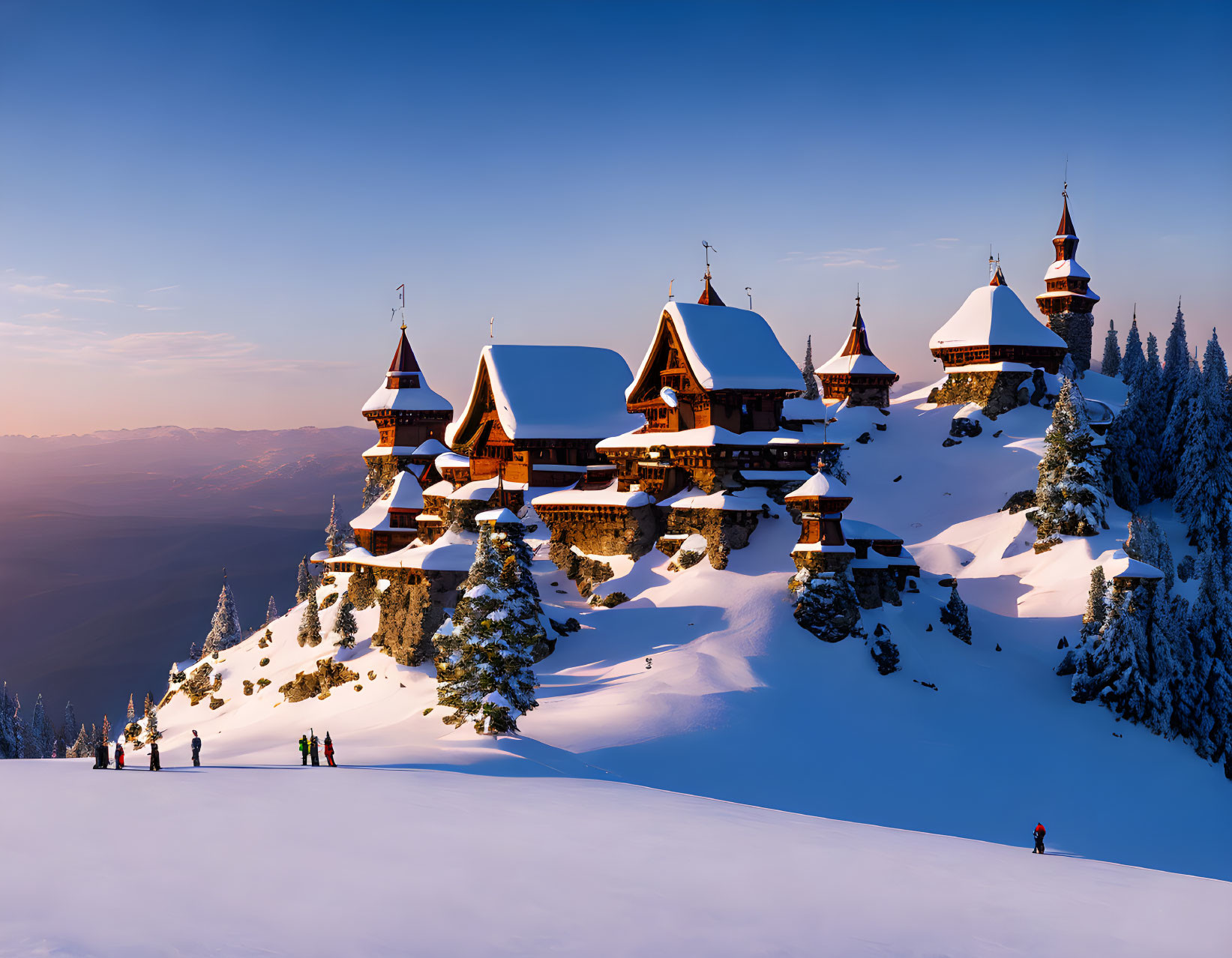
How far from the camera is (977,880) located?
16.2 meters

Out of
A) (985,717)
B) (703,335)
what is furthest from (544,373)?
(985,717)

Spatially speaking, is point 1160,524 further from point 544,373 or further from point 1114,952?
point 1114,952

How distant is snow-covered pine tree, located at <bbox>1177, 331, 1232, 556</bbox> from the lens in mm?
52094

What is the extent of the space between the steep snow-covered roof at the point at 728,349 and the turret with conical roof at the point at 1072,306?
31.8 m

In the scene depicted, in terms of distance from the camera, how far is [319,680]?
154 ft

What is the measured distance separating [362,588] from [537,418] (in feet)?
43.6

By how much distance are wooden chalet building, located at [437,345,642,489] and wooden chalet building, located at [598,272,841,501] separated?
189 inches

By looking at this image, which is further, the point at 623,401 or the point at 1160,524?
the point at 623,401

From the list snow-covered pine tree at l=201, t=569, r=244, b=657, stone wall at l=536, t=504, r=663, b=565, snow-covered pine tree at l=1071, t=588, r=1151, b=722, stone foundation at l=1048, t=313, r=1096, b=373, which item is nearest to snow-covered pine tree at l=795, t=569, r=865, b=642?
snow-covered pine tree at l=1071, t=588, r=1151, b=722

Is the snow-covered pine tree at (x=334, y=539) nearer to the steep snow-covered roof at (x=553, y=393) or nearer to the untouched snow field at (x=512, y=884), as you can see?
the steep snow-covered roof at (x=553, y=393)

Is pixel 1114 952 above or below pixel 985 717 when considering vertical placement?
above

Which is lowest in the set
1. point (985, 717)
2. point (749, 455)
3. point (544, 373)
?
point (985, 717)

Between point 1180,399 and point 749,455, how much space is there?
29561mm

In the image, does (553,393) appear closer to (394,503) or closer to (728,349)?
(394,503)
